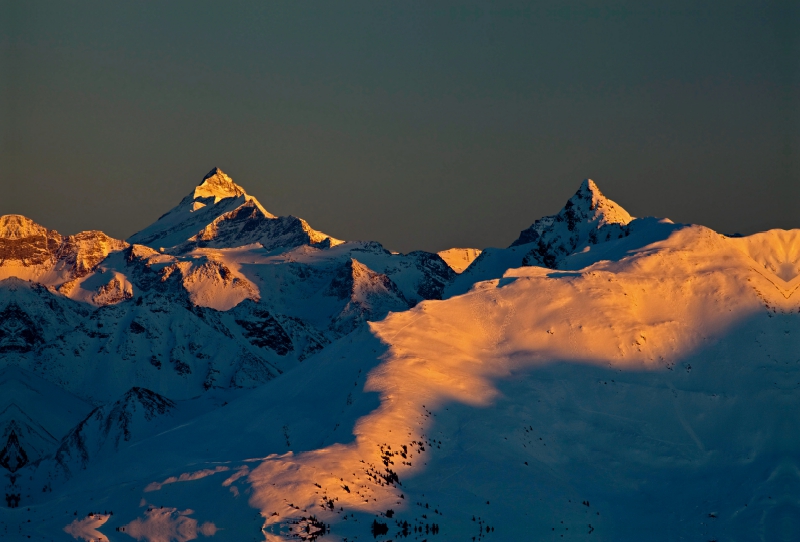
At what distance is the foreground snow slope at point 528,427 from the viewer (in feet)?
296

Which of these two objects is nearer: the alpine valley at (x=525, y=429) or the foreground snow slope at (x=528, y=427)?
the alpine valley at (x=525, y=429)

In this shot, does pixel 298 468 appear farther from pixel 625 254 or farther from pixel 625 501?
pixel 625 254

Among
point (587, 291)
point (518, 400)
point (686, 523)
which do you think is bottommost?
point (686, 523)

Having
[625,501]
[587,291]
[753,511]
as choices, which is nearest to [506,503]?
[625,501]

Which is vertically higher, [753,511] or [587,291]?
[587,291]

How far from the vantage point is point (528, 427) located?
121 m

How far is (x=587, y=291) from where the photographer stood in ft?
477

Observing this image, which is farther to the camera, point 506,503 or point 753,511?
point 753,511

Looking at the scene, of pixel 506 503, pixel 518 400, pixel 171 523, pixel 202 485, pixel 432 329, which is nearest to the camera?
pixel 171 523

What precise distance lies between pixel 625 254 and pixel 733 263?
14.3 metres

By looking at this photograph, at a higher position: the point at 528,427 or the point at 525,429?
the point at 528,427

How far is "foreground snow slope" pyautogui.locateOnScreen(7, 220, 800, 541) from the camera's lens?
90250 millimetres

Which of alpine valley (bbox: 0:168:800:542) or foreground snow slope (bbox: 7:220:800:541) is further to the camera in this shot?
foreground snow slope (bbox: 7:220:800:541)

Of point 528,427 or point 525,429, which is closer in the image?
point 525,429
